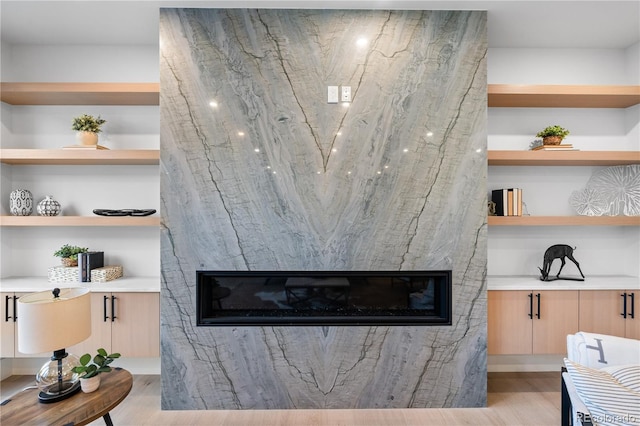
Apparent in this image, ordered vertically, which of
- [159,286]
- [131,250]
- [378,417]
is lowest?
[378,417]

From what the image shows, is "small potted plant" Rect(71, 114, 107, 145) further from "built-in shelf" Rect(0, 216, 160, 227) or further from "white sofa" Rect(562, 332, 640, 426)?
"white sofa" Rect(562, 332, 640, 426)

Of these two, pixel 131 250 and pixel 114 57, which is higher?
pixel 114 57

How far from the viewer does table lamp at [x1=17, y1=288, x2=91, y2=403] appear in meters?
1.51

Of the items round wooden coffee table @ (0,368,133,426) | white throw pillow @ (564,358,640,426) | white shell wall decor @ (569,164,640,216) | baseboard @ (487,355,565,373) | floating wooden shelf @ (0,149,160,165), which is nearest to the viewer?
white throw pillow @ (564,358,640,426)

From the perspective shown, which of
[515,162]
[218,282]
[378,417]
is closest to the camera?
Result: [378,417]

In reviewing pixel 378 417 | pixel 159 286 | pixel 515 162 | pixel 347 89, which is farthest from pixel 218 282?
pixel 515 162

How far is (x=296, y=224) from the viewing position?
235 cm

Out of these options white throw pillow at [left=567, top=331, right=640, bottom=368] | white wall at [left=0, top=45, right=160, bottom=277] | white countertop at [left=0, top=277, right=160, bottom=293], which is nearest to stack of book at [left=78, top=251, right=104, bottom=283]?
white countertop at [left=0, top=277, right=160, bottom=293]

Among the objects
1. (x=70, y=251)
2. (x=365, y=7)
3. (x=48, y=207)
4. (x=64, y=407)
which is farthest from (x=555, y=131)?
(x=48, y=207)

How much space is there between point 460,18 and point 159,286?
9.90 feet

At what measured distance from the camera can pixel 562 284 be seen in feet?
8.53

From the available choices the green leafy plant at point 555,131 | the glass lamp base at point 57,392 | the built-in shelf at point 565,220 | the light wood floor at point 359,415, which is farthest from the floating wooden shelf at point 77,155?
the green leafy plant at point 555,131

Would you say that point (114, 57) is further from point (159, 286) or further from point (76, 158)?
point (159, 286)

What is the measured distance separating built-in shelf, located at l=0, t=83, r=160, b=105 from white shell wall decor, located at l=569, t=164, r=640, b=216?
3755mm
